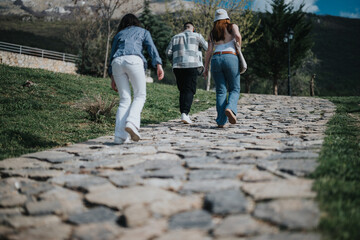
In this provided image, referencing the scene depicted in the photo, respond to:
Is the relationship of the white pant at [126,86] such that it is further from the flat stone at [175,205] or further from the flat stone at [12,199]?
the flat stone at [175,205]

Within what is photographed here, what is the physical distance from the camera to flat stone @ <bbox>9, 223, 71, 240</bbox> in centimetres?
156

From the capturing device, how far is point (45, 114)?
6.63m

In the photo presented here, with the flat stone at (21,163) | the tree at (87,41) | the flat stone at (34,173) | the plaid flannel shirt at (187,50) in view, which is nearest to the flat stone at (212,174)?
the flat stone at (34,173)

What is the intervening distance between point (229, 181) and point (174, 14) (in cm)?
2381

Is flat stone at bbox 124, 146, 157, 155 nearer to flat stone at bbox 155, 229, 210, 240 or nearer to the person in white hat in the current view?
flat stone at bbox 155, 229, 210, 240

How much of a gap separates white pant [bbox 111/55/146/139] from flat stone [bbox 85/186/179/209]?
1970 mm

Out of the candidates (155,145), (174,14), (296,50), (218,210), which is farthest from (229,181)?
(296,50)

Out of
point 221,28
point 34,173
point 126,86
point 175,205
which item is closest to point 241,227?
point 175,205

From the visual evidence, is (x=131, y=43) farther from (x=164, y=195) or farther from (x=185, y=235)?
(x=185, y=235)

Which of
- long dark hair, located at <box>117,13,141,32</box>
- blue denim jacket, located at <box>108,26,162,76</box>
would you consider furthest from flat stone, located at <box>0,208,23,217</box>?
long dark hair, located at <box>117,13,141,32</box>

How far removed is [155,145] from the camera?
4016 millimetres

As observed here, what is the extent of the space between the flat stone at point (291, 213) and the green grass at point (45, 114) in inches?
123

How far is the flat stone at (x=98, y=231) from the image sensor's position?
1.54 meters

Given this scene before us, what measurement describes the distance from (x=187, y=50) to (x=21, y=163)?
413cm
